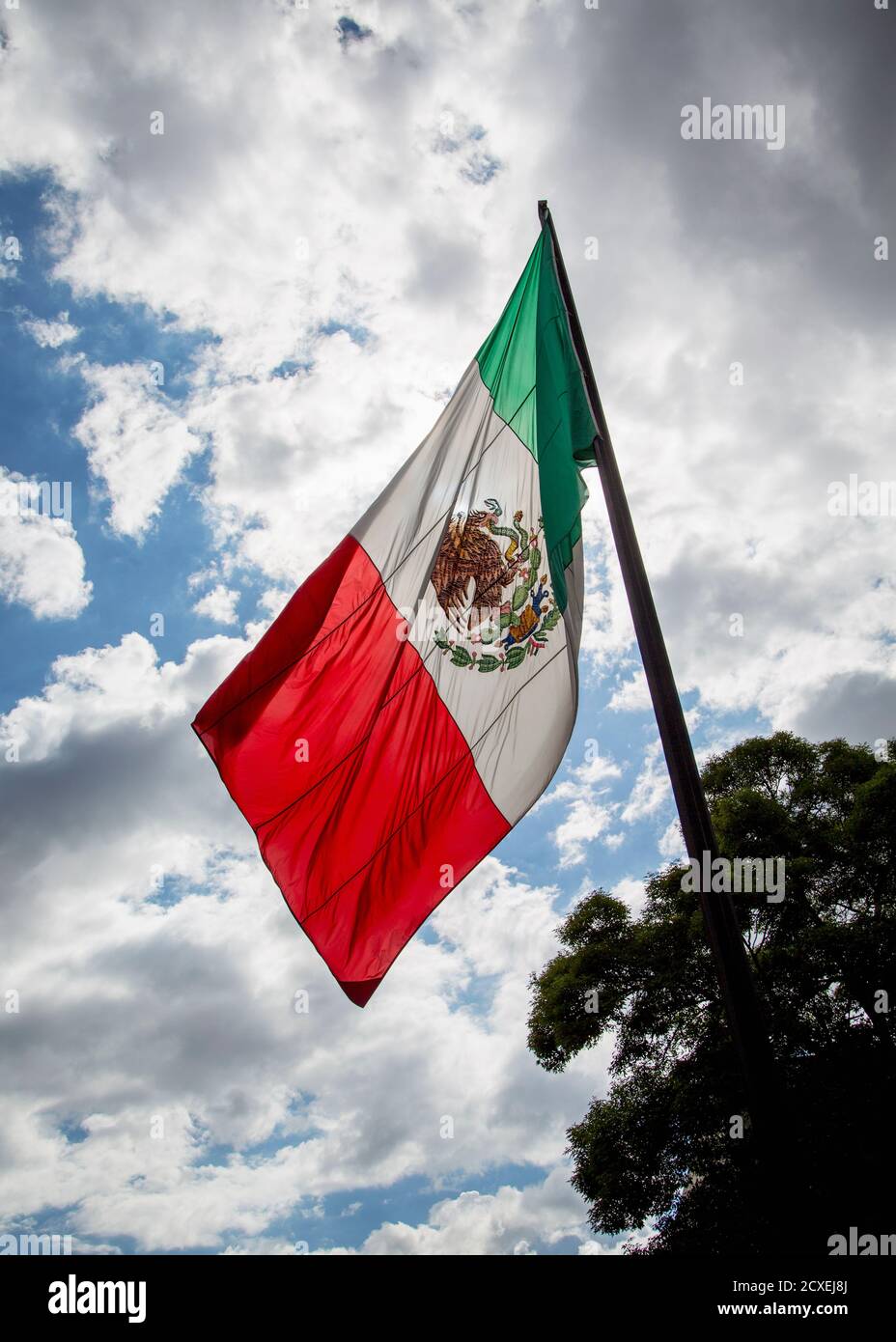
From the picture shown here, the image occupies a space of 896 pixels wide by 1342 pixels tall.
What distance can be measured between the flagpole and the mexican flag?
1.63 ft

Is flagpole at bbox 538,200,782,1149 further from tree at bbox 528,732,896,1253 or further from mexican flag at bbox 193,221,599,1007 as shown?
tree at bbox 528,732,896,1253

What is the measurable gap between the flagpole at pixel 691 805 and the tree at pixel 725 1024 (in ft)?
29.2

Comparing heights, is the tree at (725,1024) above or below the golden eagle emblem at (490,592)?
below

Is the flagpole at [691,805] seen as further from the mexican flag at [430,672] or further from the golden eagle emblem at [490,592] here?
the golden eagle emblem at [490,592]

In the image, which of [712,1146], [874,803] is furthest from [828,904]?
[712,1146]

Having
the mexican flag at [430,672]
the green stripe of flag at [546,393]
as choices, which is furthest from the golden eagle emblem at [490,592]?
the green stripe of flag at [546,393]

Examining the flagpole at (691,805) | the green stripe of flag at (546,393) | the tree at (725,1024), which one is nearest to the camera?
the flagpole at (691,805)

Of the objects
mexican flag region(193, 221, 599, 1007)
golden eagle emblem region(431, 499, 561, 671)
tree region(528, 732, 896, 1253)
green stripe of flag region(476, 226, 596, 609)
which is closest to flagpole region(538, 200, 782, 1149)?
green stripe of flag region(476, 226, 596, 609)

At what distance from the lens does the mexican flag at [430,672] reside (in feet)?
16.1

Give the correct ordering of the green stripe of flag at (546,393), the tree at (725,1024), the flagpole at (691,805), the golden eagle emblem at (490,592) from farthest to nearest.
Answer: the tree at (725,1024), the golden eagle emblem at (490,592), the green stripe of flag at (546,393), the flagpole at (691,805)

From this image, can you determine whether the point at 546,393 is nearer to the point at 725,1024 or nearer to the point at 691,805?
the point at 691,805

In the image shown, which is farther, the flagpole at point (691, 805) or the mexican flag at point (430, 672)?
the mexican flag at point (430, 672)

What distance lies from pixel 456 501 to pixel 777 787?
12553mm

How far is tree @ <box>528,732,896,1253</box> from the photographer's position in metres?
11.1
